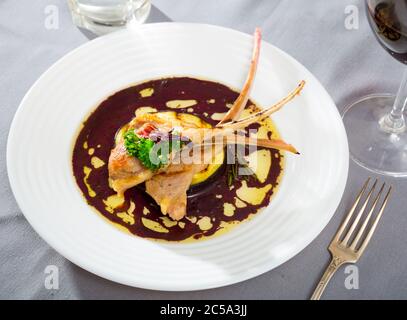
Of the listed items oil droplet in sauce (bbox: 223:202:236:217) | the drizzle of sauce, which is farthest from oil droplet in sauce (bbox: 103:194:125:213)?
oil droplet in sauce (bbox: 223:202:236:217)

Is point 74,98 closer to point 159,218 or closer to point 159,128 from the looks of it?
point 159,128

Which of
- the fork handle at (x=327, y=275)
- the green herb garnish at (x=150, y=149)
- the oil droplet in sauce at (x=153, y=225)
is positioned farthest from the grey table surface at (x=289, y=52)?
the green herb garnish at (x=150, y=149)

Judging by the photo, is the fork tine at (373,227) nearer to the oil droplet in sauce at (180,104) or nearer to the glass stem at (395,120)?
the glass stem at (395,120)

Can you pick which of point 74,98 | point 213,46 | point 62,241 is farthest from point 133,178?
point 213,46

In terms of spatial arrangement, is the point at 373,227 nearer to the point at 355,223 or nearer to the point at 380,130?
the point at 355,223
